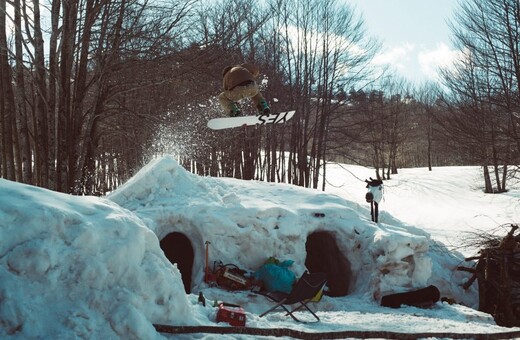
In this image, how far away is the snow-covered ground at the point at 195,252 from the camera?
12.4 ft

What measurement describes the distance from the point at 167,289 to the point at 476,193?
28.9 m

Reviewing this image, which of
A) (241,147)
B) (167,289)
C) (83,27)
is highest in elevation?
(83,27)

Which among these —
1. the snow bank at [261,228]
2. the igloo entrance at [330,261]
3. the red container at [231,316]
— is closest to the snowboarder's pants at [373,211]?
the snow bank at [261,228]

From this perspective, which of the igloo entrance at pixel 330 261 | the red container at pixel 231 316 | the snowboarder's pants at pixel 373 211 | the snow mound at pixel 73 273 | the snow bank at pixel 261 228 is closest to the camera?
the snow mound at pixel 73 273

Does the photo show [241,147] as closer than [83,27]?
No

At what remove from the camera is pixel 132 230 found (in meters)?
4.60

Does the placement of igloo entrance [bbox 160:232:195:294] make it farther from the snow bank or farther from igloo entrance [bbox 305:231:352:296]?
igloo entrance [bbox 305:231:352:296]

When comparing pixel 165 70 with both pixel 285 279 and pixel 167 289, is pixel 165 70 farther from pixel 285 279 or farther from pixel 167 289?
pixel 167 289

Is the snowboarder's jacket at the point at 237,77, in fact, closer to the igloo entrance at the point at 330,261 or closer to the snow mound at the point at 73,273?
the snow mound at the point at 73,273

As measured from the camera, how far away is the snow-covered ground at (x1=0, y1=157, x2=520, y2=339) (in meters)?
3.77

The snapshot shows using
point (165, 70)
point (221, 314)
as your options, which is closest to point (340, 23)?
point (165, 70)

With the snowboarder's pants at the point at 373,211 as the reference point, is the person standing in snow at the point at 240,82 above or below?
above

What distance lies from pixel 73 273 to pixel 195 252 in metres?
6.75

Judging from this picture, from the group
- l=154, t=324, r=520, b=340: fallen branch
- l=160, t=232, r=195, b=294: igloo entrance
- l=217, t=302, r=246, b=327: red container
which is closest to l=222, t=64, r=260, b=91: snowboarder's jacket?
l=217, t=302, r=246, b=327: red container
